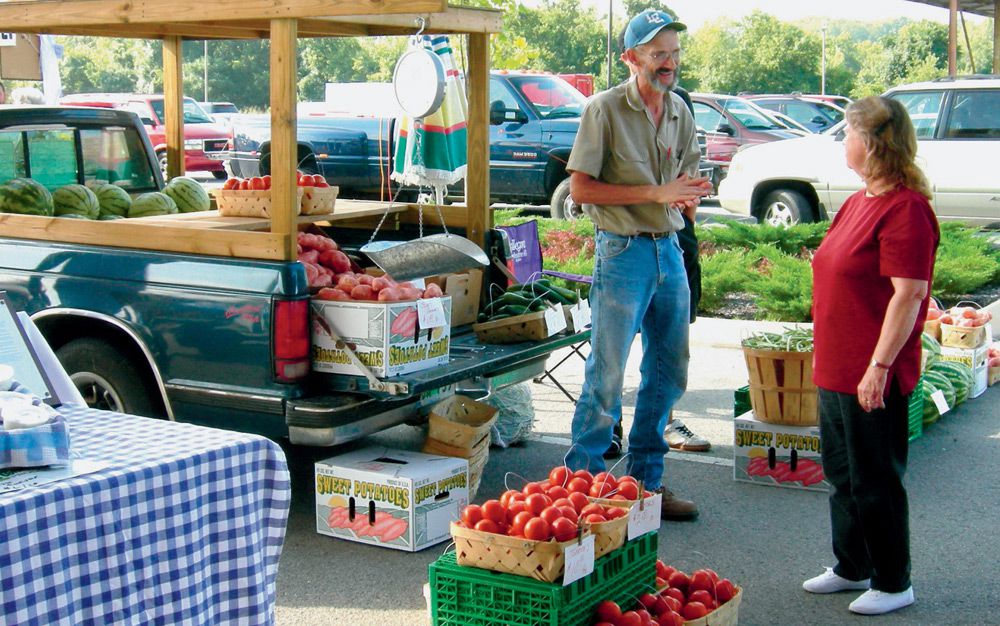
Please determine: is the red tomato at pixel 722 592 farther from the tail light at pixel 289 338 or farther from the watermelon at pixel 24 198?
the watermelon at pixel 24 198

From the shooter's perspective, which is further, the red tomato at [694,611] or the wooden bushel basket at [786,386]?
the wooden bushel basket at [786,386]

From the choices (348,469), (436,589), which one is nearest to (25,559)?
(436,589)

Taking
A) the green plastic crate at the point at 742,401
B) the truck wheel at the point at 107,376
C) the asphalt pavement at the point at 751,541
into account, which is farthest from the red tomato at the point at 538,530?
the green plastic crate at the point at 742,401

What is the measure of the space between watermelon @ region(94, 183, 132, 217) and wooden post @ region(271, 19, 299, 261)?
6.93 ft

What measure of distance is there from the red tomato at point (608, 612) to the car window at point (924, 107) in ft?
37.9

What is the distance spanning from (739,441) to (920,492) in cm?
92

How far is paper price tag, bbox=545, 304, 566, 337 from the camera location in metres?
6.06

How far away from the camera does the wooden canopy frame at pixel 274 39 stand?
16.7 ft

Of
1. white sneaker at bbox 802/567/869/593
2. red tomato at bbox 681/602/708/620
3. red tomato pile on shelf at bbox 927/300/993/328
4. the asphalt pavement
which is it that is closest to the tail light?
the asphalt pavement

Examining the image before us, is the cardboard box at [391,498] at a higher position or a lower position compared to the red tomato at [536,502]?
lower

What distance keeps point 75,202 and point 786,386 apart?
398 centimetres

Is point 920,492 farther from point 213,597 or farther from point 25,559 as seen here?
point 25,559

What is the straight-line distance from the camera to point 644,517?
4141 mm

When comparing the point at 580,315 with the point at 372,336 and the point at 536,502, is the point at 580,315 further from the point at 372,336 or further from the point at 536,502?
the point at 536,502
